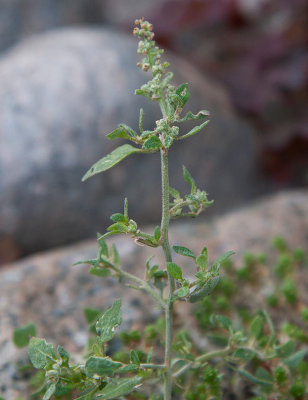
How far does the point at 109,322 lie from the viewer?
109cm

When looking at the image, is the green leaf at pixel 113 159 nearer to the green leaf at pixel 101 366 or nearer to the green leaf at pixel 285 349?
the green leaf at pixel 101 366

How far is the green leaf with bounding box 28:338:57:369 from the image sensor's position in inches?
42.6

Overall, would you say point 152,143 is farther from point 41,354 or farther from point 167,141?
point 41,354

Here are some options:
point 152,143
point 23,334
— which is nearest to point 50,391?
point 23,334

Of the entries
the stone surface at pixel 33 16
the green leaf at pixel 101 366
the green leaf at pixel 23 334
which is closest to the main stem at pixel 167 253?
the green leaf at pixel 101 366

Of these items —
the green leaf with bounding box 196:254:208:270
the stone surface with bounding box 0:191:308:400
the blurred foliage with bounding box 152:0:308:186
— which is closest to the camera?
the green leaf with bounding box 196:254:208:270

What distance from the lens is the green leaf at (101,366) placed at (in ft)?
3.30

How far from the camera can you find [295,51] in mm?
3418

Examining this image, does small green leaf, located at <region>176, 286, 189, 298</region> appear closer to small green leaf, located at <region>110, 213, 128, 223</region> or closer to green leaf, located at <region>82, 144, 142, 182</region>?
small green leaf, located at <region>110, 213, 128, 223</region>

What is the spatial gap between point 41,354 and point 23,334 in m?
0.39

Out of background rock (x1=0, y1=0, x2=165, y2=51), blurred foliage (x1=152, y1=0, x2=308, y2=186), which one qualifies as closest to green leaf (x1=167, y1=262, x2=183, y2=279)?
blurred foliage (x1=152, y1=0, x2=308, y2=186)

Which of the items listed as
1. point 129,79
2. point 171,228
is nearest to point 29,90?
point 129,79

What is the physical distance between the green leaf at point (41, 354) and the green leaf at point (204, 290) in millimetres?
331

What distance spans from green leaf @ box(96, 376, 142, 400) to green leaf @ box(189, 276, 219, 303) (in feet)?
0.71
